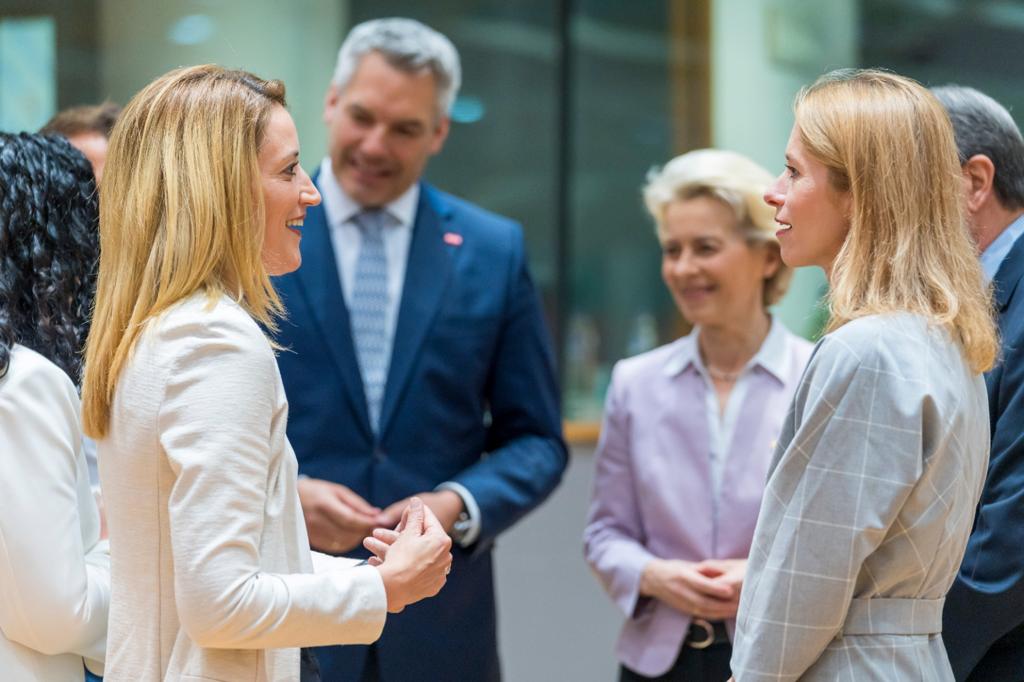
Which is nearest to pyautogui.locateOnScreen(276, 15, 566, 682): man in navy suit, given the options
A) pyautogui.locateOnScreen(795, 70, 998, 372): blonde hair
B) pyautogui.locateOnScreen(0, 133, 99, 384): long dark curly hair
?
pyautogui.locateOnScreen(0, 133, 99, 384): long dark curly hair

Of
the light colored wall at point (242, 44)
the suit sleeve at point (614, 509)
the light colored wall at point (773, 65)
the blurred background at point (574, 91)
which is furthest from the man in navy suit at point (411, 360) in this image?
the light colored wall at point (773, 65)

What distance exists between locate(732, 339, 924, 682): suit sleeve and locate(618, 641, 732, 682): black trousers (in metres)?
0.90

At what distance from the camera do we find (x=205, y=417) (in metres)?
1.55

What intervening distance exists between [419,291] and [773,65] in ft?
9.30

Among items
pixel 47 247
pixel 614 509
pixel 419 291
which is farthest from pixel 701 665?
pixel 47 247

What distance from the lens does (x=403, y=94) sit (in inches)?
115

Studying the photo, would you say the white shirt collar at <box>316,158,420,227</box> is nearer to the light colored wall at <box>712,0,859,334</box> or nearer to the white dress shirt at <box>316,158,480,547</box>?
the white dress shirt at <box>316,158,480,547</box>

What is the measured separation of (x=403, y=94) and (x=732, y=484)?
1100mm

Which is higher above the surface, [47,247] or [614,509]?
[47,247]

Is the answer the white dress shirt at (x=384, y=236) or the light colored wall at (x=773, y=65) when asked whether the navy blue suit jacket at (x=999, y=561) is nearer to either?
the white dress shirt at (x=384, y=236)

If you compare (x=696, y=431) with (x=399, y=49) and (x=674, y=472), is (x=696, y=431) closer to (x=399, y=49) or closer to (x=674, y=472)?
(x=674, y=472)

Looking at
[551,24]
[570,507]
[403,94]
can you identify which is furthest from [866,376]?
[551,24]

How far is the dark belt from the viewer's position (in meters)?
2.61

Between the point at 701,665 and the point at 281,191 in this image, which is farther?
the point at 701,665
